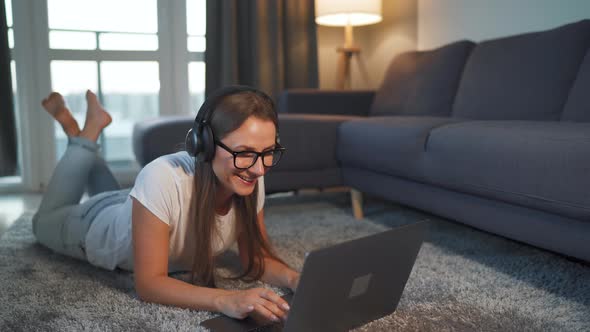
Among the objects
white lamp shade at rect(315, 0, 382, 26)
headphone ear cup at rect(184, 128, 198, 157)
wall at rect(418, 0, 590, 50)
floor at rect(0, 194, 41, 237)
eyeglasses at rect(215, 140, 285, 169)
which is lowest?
floor at rect(0, 194, 41, 237)

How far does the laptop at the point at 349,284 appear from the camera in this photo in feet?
2.87

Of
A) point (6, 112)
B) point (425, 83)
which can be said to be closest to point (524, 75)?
point (425, 83)

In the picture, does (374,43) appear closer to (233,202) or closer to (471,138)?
(471,138)

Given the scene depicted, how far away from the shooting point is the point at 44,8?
10.4 ft

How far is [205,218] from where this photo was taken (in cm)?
120

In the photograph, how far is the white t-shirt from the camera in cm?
114

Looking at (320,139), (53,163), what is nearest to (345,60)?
(320,139)

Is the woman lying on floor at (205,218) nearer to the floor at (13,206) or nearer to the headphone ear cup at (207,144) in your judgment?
the headphone ear cup at (207,144)

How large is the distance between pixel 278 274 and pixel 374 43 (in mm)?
2939

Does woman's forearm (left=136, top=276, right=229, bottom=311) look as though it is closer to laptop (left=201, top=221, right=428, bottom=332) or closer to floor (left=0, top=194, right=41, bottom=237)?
laptop (left=201, top=221, right=428, bottom=332)

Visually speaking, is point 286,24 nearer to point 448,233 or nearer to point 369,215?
point 369,215

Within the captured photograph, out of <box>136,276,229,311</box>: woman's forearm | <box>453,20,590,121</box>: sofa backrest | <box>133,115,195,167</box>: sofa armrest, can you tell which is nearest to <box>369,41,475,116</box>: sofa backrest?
<box>453,20,590,121</box>: sofa backrest

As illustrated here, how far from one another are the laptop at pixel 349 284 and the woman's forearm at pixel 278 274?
0.65 ft

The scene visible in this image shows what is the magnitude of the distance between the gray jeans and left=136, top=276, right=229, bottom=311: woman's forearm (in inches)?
18.8
